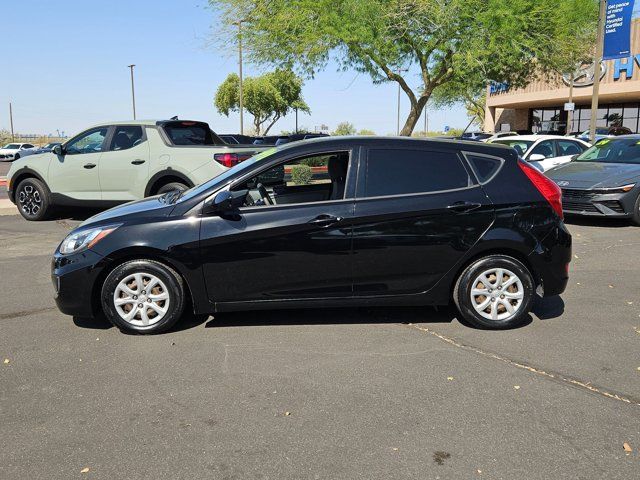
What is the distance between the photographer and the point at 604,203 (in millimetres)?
10070

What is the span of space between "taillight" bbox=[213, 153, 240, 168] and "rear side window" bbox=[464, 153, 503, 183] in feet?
16.3

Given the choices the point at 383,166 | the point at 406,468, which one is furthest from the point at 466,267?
the point at 406,468

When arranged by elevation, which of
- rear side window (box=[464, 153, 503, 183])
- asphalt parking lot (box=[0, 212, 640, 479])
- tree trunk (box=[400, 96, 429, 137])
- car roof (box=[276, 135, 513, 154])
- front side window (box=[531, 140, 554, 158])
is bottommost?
asphalt parking lot (box=[0, 212, 640, 479])

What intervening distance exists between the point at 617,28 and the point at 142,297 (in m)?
17.4

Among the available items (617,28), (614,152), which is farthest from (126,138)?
(617,28)

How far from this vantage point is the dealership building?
44031mm

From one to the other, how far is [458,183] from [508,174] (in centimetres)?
46

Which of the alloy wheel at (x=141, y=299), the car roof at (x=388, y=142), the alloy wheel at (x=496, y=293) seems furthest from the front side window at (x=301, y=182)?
the alloy wheel at (x=496, y=293)

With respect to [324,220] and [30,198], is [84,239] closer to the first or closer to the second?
[324,220]

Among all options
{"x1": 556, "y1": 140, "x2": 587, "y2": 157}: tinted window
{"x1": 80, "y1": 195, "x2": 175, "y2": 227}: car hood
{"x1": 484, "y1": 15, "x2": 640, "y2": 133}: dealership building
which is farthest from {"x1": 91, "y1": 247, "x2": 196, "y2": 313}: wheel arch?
{"x1": 484, "y1": 15, "x2": 640, "y2": 133}: dealership building

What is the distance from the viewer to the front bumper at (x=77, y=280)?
4695mm

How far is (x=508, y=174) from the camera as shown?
4.99 m

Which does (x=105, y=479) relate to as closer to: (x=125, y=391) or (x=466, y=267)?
(x=125, y=391)

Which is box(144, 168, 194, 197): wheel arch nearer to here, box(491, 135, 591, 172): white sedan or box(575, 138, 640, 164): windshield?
box(575, 138, 640, 164): windshield
